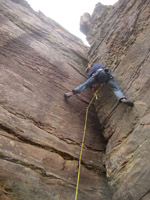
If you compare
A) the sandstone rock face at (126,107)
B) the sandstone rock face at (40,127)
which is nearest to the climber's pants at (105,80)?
the sandstone rock face at (126,107)

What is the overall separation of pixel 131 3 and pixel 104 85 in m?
3.92

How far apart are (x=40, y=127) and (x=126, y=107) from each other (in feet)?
9.45

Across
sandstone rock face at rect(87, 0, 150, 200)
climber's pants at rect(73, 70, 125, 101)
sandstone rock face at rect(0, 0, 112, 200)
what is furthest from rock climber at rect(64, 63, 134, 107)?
sandstone rock face at rect(0, 0, 112, 200)

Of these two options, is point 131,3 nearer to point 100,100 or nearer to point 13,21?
point 100,100

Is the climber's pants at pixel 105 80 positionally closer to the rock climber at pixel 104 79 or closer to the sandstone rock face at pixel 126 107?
the rock climber at pixel 104 79

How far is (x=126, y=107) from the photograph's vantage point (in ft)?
17.4

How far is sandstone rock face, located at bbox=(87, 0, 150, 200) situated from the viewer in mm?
4246

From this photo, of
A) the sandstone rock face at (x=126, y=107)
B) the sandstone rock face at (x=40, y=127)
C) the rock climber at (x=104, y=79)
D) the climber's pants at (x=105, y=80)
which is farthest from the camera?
the climber's pants at (x=105, y=80)

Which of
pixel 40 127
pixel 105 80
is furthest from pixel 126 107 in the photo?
pixel 40 127

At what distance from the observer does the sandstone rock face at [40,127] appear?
3955 mm

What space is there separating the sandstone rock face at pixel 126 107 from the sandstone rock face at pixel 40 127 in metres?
0.58

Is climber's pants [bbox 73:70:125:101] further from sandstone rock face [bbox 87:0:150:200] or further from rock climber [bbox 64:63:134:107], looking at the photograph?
sandstone rock face [bbox 87:0:150:200]

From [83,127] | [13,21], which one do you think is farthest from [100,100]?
[13,21]

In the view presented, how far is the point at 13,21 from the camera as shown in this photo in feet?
25.3
